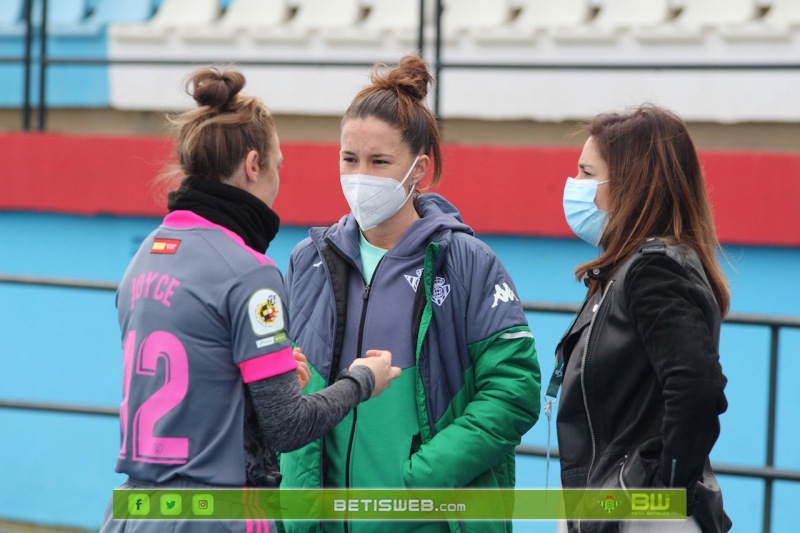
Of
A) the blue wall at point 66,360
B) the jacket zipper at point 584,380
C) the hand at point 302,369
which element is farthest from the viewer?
the blue wall at point 66,360

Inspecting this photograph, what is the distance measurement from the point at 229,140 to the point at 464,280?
668 millimetres

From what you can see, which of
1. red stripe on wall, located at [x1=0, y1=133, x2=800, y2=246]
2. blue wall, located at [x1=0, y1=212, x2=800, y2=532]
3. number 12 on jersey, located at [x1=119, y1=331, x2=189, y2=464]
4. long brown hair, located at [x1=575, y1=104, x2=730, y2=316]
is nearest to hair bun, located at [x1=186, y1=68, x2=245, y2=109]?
number 12 on jersey, located at [x1=119, y1=331, x2=189, y2=464]

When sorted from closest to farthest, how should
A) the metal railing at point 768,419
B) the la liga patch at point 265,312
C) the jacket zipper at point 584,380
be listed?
the la liga patch at point 265,312 → the jacket zipper at point 584,380 → the metal railing at point 768,419

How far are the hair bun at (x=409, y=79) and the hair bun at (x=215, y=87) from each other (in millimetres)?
464

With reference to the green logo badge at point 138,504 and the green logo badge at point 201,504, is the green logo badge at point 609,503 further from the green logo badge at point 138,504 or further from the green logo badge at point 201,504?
the green logo badge at point 138,504

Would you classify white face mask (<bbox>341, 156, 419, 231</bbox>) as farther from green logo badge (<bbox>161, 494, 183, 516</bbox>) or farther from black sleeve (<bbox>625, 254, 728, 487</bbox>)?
green logo badge (<bbox>161, 494, 183, 516</bbox>)

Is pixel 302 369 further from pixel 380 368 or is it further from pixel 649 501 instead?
pixel 649 501

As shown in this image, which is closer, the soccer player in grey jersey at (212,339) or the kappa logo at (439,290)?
the soccer player in grey jersey at (212,339)

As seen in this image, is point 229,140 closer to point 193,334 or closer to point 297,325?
point 193,334

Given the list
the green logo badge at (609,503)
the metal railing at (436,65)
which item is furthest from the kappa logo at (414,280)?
the metal railing at (436,65)

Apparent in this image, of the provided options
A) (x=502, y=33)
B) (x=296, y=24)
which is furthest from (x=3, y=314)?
(x=502, y=33)

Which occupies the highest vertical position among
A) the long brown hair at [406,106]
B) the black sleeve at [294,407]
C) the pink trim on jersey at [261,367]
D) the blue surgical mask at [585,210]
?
the long brown hair at [406,106]

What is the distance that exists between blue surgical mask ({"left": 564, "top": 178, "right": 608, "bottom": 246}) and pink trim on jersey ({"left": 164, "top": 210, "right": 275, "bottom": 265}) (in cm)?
78

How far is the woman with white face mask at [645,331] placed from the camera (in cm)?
220
